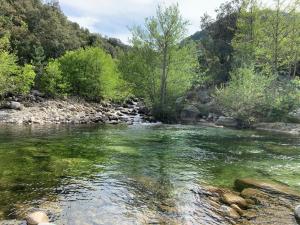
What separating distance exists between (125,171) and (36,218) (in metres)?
5.75

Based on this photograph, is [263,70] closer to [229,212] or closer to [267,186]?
[267,186]

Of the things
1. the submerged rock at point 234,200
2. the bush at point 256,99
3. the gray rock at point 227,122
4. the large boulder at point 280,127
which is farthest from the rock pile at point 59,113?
the submerged rock at point 234,200

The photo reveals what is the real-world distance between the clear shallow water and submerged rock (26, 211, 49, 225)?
444 mm

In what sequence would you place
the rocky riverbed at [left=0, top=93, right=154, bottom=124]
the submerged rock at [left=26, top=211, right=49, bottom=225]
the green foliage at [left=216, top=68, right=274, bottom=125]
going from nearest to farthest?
the submerged rock at [left=26, top=211, right=49, bottom=225]
the rocky riverbed at [left=0, top=93, right=154, bottom=124]
the green foliage at [left=216, top=68, right=274, bottom=125]

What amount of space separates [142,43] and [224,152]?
893 inches

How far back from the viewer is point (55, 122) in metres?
31.5

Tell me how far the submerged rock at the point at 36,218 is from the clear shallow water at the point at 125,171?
1.46ft

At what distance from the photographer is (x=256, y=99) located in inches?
1293

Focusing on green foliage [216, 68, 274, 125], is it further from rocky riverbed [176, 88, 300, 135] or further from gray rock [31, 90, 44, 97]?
gray rock [31, 90, 44, 97]

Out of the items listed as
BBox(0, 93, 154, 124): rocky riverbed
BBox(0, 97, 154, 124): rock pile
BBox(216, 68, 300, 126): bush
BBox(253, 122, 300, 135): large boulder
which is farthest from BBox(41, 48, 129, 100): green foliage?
BBox(253, 122, 300, 135): large boulder

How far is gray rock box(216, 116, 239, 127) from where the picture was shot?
33275 millimetres

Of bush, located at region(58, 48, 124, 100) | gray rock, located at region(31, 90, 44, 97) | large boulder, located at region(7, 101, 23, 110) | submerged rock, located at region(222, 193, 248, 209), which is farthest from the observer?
bush, located at region(58, 48, 124, 100)

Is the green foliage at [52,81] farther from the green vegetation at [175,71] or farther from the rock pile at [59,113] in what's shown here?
the rock pile at [59,113]

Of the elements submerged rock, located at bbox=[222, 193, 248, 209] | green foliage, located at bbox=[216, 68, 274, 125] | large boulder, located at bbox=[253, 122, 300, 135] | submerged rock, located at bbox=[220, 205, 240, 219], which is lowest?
submerged rock, located at bbox=[220, 205, 240, 219]
